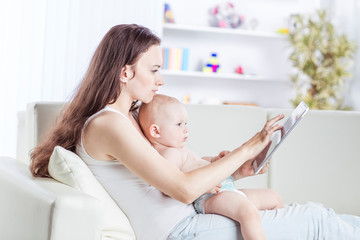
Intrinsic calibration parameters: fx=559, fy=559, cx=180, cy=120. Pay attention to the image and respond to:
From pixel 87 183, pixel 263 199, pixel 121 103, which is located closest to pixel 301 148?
pixel 263 199

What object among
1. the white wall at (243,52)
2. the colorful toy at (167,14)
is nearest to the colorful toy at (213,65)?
the white wall at (243,52)

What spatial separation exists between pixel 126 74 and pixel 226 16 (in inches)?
158

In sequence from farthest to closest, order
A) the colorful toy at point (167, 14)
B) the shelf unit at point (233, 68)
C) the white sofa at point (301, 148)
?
the shelf unit at point (233, 68)
the colorful toy at point (167, 14)
the white sofa at point (301, 148)

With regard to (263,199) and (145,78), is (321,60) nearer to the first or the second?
(263,199)

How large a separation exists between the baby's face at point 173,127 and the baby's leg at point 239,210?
0.24m

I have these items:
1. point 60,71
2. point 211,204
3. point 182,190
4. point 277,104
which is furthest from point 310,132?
point 277,104

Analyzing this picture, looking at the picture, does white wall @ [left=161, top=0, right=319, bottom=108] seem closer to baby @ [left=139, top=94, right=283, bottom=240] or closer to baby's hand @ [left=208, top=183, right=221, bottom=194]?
baby @ [left=139, top=94, right=283, bottom=240]

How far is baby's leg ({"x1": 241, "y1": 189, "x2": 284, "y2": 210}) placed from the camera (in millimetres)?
1988

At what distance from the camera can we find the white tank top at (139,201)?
1.73 metres

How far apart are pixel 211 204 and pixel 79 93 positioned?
0.57m

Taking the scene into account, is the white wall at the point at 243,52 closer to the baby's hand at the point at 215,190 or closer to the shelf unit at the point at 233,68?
the shelf unit at the point at 233,68

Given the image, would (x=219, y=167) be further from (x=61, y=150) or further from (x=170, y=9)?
(x=170, y=9)

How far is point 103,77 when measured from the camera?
181 cm

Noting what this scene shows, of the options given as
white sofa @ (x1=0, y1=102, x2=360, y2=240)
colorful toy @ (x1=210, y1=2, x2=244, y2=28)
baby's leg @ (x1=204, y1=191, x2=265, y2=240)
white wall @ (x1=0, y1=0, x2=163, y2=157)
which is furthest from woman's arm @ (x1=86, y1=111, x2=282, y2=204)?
colorful toy @ (x1=210, y1=2, x2=244, y2=28)
